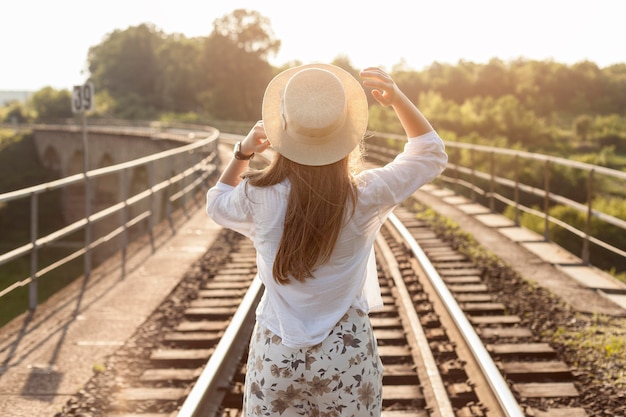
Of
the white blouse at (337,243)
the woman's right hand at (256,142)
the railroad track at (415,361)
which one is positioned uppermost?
the woman's right hand at (256,142)

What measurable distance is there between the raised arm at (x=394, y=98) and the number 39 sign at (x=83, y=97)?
11959 millimetres

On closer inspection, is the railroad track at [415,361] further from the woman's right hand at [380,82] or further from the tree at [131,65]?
the tree at [131,65]

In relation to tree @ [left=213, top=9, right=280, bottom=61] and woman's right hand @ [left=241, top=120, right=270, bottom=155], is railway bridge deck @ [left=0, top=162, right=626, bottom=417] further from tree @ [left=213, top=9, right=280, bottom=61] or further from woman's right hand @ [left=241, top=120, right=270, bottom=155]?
tree @ [left=213, top=9, right=280, bottom=61]

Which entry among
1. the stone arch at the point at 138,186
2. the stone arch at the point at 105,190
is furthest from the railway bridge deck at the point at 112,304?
the stone arch at the point at 105,190

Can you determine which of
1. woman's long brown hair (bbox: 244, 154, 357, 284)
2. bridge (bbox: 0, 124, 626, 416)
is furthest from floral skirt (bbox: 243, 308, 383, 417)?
bridge (bbox: 0, 124, 626, 416)

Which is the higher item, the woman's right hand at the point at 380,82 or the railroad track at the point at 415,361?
the woman's right hand at the point at 380,82

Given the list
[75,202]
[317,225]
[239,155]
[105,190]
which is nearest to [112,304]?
[239,155]

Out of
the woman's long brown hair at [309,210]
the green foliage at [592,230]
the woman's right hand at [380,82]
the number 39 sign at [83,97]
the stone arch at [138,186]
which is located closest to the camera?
the woman's long brown hair at [309,210]

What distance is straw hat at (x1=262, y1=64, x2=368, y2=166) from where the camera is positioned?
6.75 feet

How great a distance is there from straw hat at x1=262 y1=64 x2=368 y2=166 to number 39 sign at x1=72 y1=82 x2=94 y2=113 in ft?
39.3

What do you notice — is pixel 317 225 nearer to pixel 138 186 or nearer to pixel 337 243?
pixel 337 243

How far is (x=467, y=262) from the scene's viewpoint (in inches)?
327

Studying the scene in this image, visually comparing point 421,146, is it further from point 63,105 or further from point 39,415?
point 63,105

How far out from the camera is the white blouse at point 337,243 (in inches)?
83.0
